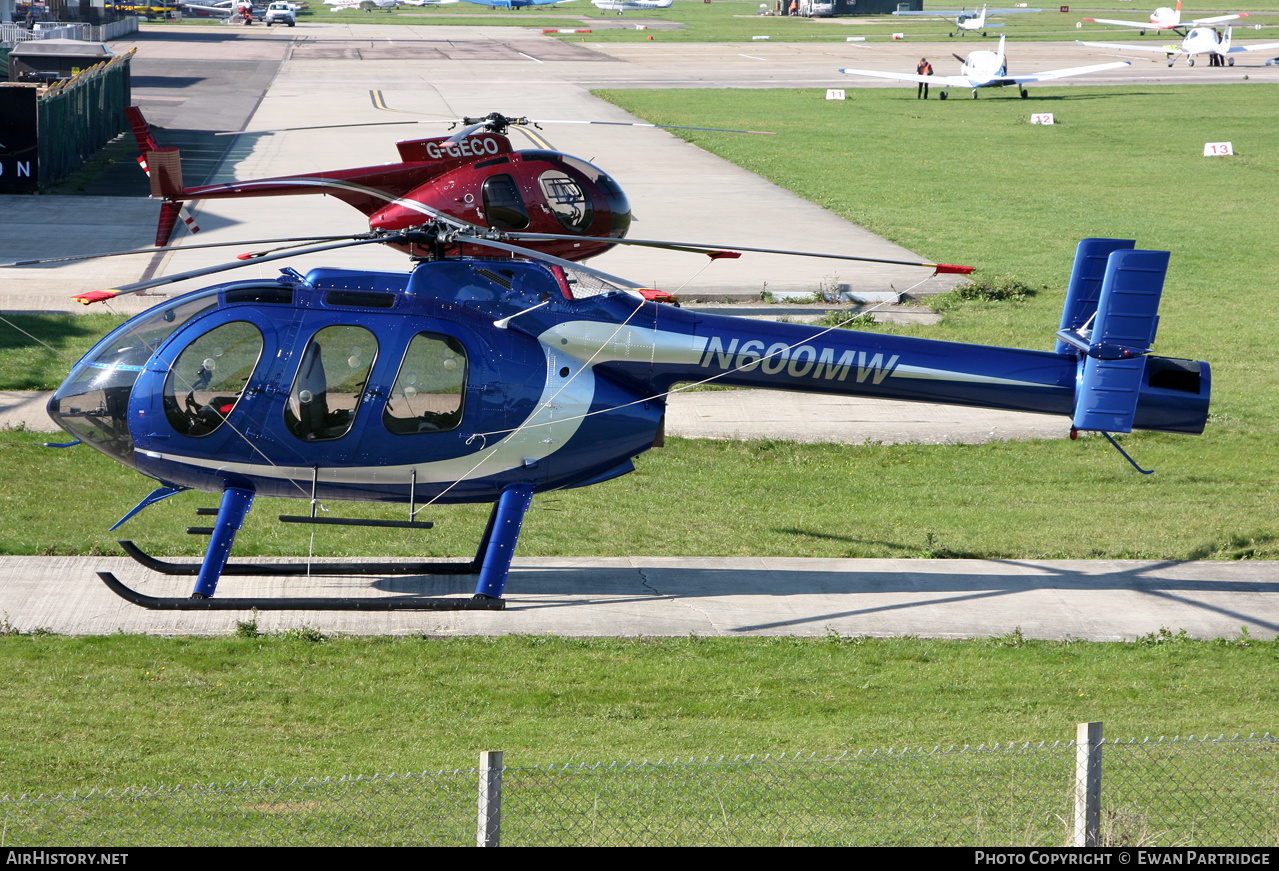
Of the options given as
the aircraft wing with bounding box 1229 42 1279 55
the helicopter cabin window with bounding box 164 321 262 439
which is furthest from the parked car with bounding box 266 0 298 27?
the helicopter cabin window with bounding box 164 321 262 439

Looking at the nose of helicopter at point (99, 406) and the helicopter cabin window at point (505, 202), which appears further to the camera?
the helicopter cabin window at point (505, 202)

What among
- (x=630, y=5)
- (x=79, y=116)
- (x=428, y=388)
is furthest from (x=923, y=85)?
(x=630, y=5)

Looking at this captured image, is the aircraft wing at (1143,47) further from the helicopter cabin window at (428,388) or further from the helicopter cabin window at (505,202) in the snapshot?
the helicopter cabin window at (428,388)

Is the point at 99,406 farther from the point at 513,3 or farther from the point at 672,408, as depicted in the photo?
the point at 513,3

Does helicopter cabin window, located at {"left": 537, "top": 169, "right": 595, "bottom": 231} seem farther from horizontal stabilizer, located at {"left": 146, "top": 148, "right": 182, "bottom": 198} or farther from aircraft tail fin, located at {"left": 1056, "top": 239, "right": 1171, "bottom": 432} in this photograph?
aircraft tail fin, located at {"left": 1056, "top": 239, "right": 1171, "bottom": 432}

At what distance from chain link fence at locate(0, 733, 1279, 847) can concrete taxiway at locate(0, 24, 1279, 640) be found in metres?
2.83

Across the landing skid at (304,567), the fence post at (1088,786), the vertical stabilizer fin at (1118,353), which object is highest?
the vertical stabilizer fin at (1118,353)

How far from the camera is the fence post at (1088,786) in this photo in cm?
659

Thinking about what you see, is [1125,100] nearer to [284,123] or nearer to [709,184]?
[709,184]

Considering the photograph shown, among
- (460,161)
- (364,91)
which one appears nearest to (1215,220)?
(460,161)

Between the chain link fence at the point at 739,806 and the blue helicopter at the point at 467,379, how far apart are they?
103 inches

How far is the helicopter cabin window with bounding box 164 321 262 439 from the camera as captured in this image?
10781mm

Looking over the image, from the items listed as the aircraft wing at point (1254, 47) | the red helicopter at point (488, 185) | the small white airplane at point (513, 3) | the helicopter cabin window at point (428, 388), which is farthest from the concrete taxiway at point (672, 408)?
the small white airplane at point (513, 3)

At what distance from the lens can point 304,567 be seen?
39.5ft
